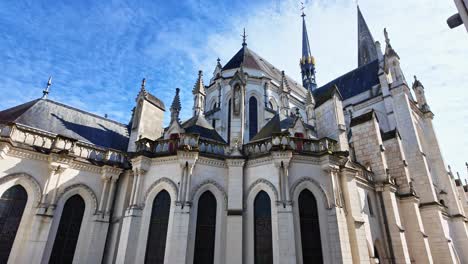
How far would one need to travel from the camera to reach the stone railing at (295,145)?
12789mm

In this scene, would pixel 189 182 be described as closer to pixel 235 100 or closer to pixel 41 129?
pixel 235 100

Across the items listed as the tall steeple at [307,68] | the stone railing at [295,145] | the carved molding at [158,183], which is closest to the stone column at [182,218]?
the carved molding at [158,183]

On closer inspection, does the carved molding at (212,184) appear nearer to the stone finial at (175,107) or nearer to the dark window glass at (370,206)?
the stone finial at (175,107)

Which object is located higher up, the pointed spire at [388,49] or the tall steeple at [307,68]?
the tall steeple at [307,68]

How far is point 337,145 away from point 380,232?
577 centimetres

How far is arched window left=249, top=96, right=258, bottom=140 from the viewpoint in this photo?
22.7m

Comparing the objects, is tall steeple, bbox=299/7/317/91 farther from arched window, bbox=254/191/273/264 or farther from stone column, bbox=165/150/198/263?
stone column, bbox=165/150/198/263

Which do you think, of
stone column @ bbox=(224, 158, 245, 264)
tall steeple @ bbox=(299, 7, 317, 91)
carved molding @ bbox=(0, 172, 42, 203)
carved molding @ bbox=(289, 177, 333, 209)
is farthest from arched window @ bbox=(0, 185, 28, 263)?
tall steeple @ bbox=(299, 7, 317, 91)

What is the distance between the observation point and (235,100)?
48.6 feet

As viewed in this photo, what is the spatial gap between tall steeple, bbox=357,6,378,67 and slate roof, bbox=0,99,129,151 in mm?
37315

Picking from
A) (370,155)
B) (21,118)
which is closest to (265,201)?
(370,155)

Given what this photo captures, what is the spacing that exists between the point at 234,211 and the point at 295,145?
4.21 m

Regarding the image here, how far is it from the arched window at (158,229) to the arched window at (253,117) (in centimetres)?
1132

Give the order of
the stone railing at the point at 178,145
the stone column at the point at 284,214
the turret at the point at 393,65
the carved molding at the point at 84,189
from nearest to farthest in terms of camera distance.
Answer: the stone column at the point at 284,214 < the carved molding at the point at 84,189 < the stone railing at the point at 178,145 < the turret at the point at 393,65
